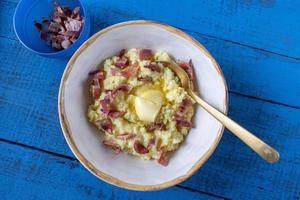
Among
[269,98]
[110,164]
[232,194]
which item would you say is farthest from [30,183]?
[269,98]

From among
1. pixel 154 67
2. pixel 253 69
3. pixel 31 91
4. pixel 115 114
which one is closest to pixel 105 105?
pixel 115 114

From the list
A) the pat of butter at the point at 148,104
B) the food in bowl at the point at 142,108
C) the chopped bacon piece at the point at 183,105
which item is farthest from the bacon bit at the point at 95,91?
the chopped bacon piece at the point at 183,105

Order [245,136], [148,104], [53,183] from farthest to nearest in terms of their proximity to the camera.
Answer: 1. [53,183]
2. [148,104]
3. [245,136]

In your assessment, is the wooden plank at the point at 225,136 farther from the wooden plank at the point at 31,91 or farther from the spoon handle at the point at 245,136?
the spoon handle at the point at 245,136

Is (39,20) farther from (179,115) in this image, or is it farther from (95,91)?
(179,115)

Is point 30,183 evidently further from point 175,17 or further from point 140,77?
point 175,17
